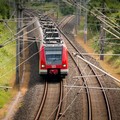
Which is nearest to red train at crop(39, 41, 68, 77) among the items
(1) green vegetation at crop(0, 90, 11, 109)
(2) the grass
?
(2) the grass

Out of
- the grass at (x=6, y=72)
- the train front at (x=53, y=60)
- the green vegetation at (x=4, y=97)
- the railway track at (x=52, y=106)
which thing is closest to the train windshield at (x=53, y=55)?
the train front at (x=53, y=60)

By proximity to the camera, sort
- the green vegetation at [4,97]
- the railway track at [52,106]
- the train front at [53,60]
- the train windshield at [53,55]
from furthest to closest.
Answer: the train windshield at [53,55]
the train front at [53,60]
the green vegetation at [4,97]
the railway track at [52,106]

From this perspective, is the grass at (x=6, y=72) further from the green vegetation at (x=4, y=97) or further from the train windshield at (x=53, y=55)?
the train windshield at (x=53, y=55)

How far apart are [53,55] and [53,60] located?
1.23ft

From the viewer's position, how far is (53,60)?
25.3 metres

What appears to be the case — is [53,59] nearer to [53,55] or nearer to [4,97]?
[53,55]

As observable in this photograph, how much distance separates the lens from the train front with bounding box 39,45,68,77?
25.2 metres

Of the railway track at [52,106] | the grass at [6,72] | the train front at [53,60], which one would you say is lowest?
the railway track at [52,106]

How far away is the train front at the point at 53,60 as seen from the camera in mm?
25188

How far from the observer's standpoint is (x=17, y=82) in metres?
24.8

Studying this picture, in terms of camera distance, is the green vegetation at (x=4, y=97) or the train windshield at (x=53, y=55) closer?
Answer: the green vegetation at (x=4, y=97)

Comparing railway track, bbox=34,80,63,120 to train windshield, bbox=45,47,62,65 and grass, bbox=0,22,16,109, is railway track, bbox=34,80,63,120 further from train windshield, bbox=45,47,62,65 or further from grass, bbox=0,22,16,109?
grass, bbox=0,22,16,109

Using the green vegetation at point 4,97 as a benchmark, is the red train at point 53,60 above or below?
above

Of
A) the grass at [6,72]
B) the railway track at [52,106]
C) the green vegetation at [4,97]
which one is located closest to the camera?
the railway track at [52,106]
